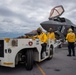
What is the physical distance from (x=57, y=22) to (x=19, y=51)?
41.7ft

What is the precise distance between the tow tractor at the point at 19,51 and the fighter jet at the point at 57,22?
431 inches

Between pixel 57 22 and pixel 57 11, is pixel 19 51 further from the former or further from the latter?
pixel 57 11

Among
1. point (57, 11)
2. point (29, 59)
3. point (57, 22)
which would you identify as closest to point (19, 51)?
point (29, 59)

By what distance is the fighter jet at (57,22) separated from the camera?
19.4 m

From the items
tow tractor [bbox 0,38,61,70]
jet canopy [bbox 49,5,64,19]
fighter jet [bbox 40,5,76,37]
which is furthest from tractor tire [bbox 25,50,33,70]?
jet canopy [bbox 49,5,64,19]

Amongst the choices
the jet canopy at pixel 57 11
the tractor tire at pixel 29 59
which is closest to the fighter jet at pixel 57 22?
the jet canopy at pixel 57 11

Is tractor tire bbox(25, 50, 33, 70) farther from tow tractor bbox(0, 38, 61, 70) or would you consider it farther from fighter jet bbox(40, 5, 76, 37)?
fighter jet bbox(40, 5, 76, 37)

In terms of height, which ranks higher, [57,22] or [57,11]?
[57,11]

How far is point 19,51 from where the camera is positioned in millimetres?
7828

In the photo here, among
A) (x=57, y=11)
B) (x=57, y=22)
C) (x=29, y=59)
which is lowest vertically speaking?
(x=29, y=59)

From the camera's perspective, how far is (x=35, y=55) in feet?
28.1

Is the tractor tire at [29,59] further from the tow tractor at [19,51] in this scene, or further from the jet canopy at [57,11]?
the jet canopy at [57,11]

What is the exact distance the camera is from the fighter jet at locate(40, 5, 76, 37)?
763 inches

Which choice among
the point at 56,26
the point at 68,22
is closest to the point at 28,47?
the point at 56,26
